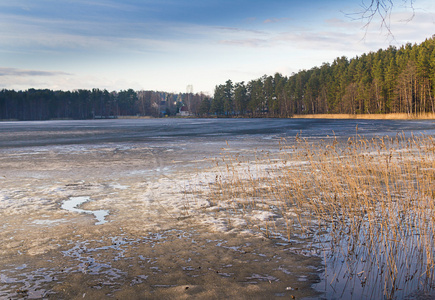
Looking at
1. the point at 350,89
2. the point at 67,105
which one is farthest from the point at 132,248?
the point at 67,105

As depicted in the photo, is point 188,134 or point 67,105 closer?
point 188,134

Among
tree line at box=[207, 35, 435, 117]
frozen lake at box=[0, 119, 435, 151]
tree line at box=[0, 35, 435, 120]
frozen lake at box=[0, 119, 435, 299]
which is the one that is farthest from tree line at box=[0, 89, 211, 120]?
frozen lake at box=[0, 119, 435, 299]

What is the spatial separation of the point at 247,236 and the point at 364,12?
4466 millimetres

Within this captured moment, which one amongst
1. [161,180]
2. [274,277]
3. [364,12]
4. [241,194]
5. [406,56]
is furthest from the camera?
[406,56]

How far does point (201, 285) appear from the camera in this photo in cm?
501

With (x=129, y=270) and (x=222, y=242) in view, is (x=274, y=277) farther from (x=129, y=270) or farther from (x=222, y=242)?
(x=129, y=270)

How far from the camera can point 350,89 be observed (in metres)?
110

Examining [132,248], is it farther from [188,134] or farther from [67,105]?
[67,105]

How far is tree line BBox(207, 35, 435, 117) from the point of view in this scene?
8800cm

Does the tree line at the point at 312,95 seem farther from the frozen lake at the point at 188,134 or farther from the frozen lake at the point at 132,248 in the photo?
the frozen lake at the point at 132,248

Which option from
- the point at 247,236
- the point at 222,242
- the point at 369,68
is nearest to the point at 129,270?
the point at 222,242

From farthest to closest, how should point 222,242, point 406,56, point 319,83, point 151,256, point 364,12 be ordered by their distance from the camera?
point 319,83 → point 406,56 → point 222,242 → point 151,256 → point 364,12

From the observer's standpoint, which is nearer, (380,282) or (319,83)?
(380,282)

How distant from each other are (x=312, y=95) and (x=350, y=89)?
95.2 ft
